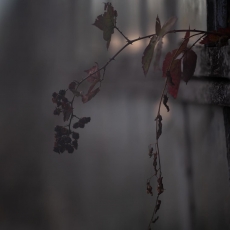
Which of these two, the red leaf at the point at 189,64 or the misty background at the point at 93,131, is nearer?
the red leaf at the point at 189,64

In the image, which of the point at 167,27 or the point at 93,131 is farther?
the point at 93,131

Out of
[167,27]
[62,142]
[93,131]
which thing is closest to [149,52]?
[167,27]

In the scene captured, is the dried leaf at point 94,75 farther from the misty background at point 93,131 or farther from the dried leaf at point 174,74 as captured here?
the misty background at point 93,131

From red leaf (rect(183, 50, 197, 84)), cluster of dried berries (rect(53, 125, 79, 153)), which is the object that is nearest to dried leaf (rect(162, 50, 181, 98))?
red leaf (rect(183, 50, 197, 84))

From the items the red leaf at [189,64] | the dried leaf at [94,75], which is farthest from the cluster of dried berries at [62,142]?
the red leaf at [189,64]

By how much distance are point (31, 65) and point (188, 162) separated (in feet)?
1.48

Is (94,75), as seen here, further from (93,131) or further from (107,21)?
(93,131)

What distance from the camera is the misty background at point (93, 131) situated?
0.78 m

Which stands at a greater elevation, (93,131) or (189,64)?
(189,64)

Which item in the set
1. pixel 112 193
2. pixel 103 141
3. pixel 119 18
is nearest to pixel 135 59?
pixel 119 18

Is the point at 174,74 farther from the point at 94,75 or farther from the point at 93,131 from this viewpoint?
the point at 93,131

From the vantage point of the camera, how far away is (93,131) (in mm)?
798

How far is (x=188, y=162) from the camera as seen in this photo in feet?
2.55

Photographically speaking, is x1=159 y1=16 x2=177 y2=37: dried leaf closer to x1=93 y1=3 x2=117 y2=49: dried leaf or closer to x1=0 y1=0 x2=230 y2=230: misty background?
x1=93 y1=3 x2=117 y2=49: dried leaf
